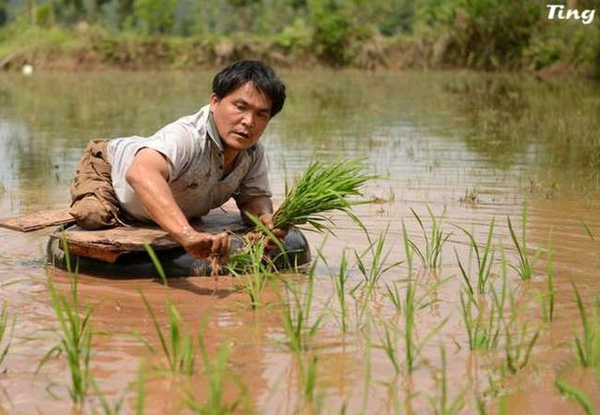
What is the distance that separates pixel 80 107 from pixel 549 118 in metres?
7.53

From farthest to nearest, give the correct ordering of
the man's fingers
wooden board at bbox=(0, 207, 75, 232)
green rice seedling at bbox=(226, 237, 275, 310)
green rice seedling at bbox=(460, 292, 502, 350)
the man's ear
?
wooden board at bbox=(0, 207, 75, 232), the man's ear, the man's fingers, green rice seedling at bbox=(226, 237, 275, 310), green rice seedling at bbox=(460, 292, 502, 350)

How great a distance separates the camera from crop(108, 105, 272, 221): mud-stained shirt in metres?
4.83

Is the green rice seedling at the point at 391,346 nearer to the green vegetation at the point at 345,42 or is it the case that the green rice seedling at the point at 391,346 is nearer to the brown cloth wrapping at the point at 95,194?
the brown cloth wrapping at the point at 95,194

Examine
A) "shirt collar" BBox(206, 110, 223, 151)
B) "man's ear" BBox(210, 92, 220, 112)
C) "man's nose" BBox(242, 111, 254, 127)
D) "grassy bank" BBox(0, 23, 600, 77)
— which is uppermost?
"grassy bank" BBox(0, 23, 600, 77)

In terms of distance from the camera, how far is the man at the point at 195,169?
457cm

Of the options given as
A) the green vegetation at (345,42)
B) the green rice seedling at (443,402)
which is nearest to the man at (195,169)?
the green rice seedling at (443,402)

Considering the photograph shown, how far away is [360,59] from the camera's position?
1254 inches

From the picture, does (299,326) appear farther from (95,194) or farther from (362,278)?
(95,194)

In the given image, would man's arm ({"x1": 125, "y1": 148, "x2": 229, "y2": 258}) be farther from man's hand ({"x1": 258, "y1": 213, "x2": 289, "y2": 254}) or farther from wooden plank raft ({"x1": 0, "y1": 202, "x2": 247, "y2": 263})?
man's hand ({"x1": 258, "y1": 213, "x2": 289, "y2": 254})

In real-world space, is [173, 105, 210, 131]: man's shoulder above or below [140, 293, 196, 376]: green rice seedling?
above

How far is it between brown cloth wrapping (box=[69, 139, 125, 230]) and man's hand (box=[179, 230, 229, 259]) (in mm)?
724

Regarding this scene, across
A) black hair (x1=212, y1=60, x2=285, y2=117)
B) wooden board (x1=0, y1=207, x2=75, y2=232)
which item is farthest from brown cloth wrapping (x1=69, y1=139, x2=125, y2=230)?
black hair (x1=212, y1=60, x2=285, y2=117)

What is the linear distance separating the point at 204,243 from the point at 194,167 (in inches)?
24.0

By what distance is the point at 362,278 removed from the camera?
4.99m
